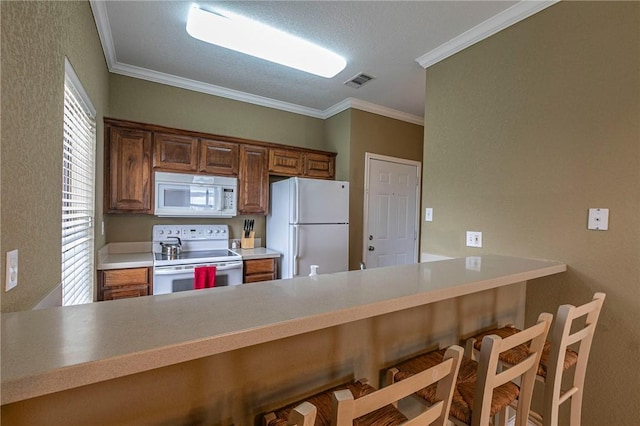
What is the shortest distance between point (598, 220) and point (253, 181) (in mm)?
2923

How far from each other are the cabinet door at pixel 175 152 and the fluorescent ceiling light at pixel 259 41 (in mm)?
1083

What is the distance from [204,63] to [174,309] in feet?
8.87

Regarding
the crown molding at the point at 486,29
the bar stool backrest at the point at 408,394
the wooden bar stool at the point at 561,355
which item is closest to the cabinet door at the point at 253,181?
the crown molding at the point at 486,29

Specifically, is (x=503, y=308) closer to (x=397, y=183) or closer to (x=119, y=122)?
(x=397, y=183)

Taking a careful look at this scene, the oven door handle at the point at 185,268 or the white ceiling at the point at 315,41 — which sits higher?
the white ceiling at the point at 315,41

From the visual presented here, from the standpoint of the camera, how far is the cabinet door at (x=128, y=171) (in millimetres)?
2723

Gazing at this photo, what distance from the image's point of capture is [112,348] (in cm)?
62

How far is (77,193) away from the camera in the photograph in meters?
1.90

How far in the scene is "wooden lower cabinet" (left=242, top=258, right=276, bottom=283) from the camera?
121 inches

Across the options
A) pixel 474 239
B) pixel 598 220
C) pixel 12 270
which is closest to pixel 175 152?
pixel 12 270

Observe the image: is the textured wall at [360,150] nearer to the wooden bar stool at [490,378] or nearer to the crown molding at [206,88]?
the crown molding at [206,88]

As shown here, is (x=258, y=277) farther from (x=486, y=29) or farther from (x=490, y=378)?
(x=486, y=29)

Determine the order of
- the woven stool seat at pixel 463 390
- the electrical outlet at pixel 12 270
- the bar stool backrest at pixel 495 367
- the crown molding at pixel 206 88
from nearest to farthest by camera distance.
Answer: the electrical outlet at pixel 12 270 < the bar stool backrest at pixel 495 367 < the woven stool seat at pixel 463 390 < the crown molding at pixel 206 88

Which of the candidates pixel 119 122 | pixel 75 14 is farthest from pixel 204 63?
pixel 75 14
